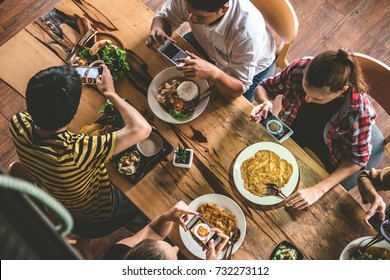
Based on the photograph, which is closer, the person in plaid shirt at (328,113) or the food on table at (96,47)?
the person in plaid shirt at (328,113)

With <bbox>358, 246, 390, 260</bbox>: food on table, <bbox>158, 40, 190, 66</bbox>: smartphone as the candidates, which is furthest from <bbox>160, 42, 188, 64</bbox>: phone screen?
<bbox>358, 246, 390, 260</bbox>: food on table

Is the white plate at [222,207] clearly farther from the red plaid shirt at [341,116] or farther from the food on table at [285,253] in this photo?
the red plaid shirt at [341,116]

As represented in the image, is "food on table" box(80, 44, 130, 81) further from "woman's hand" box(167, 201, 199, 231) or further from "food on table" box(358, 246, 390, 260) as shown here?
"food on table" box(358, 246, 390, 260)

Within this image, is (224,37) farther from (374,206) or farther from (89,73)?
(374,206)

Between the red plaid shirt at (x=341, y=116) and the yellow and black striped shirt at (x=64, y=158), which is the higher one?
the red plaid shirt at (x=341, y=116)

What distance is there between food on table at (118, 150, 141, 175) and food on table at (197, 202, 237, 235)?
423 millimetres

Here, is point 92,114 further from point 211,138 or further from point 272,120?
point 272,120

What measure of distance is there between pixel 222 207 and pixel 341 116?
2.66ft

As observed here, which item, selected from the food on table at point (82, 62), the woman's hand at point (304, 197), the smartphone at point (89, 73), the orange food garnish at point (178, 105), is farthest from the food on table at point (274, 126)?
the food on table at point (82, 62)

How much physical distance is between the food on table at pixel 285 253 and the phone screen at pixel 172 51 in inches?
47.0

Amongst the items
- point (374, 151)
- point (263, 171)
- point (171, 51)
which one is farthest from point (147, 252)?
point (374, 151)

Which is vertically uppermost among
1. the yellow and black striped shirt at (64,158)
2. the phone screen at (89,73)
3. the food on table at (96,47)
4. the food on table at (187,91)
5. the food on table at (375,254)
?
the food on table at (375,254)

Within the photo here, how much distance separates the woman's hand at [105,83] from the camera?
217 centimetres
